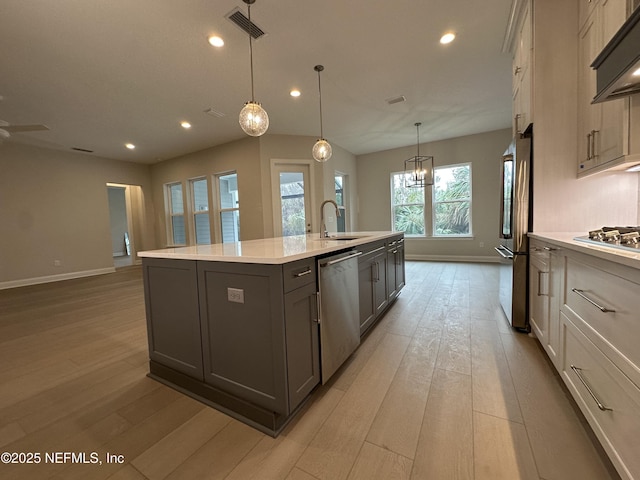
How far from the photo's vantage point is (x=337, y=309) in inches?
65.4

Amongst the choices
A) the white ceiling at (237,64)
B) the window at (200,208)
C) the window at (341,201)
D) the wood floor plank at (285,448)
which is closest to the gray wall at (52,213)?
the white ceiling at (237,64)

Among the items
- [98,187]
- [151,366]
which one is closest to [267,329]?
[151,366]

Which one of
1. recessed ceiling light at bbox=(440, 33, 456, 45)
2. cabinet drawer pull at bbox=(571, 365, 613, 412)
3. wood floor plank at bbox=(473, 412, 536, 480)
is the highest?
recessed ceiling light at bbox=(440, 33, 456, 45)

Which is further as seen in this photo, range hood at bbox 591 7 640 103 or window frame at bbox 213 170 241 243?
window frame at bbox 213 170 241 243

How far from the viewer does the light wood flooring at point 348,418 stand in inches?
42.9

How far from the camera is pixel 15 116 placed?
3805mm

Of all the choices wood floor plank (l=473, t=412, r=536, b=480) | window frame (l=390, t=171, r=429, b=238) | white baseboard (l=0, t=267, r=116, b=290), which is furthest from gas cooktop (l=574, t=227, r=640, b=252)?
white baseboard (l=0, t=267, r=116, b=290)

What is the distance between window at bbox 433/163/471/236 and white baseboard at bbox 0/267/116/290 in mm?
8066

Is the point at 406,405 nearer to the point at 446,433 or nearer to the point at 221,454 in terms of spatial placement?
the point at 446,433

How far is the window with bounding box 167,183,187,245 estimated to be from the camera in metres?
6.86

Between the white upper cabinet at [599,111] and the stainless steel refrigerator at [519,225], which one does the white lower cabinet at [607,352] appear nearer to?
the white upper cabinet at [599,111]

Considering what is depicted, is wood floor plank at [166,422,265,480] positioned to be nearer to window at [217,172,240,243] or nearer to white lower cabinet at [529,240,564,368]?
white lower cabinet at [529,240,564,368]

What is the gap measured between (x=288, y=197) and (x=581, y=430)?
4.95 meters

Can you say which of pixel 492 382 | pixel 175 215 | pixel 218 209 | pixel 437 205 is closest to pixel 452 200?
pixel 437 205
